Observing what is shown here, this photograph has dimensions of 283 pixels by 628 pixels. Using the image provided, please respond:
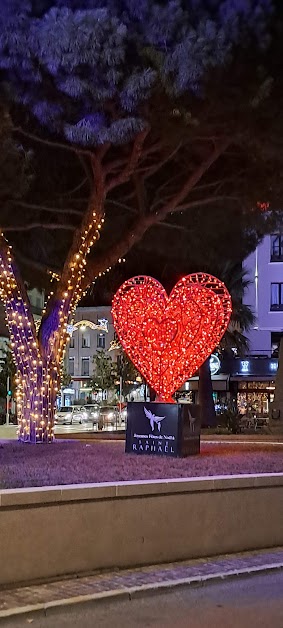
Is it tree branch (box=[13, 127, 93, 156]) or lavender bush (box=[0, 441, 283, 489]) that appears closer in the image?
lavender bush (box=[0, 441, 283, 489])

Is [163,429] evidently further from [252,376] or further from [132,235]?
[252,376]

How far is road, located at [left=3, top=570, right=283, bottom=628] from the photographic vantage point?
6469 mm

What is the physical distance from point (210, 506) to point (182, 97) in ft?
25.5

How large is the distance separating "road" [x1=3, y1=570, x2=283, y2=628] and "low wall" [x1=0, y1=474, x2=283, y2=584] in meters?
0.84

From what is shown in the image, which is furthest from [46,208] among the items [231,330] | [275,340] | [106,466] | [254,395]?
[254,395]

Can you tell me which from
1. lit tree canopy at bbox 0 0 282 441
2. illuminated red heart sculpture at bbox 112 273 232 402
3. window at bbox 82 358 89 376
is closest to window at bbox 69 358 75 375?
window at bbox 82 358 89 376

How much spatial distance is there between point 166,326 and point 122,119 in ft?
12.9

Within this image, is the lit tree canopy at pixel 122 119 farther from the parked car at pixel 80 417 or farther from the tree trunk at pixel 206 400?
the parked car at pixel 80 417

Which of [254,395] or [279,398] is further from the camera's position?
[254,395]

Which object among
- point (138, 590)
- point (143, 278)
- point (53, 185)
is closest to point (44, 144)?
point (53, 185)

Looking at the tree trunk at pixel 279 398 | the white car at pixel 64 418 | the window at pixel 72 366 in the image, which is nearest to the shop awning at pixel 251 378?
the white car at pixel 64 418

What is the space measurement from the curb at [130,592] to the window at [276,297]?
1494 inches

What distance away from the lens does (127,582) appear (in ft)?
25.1

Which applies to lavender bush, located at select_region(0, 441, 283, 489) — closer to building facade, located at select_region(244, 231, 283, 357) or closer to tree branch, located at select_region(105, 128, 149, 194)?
tree branch, located at select_region(105, 128, 149, 194)
